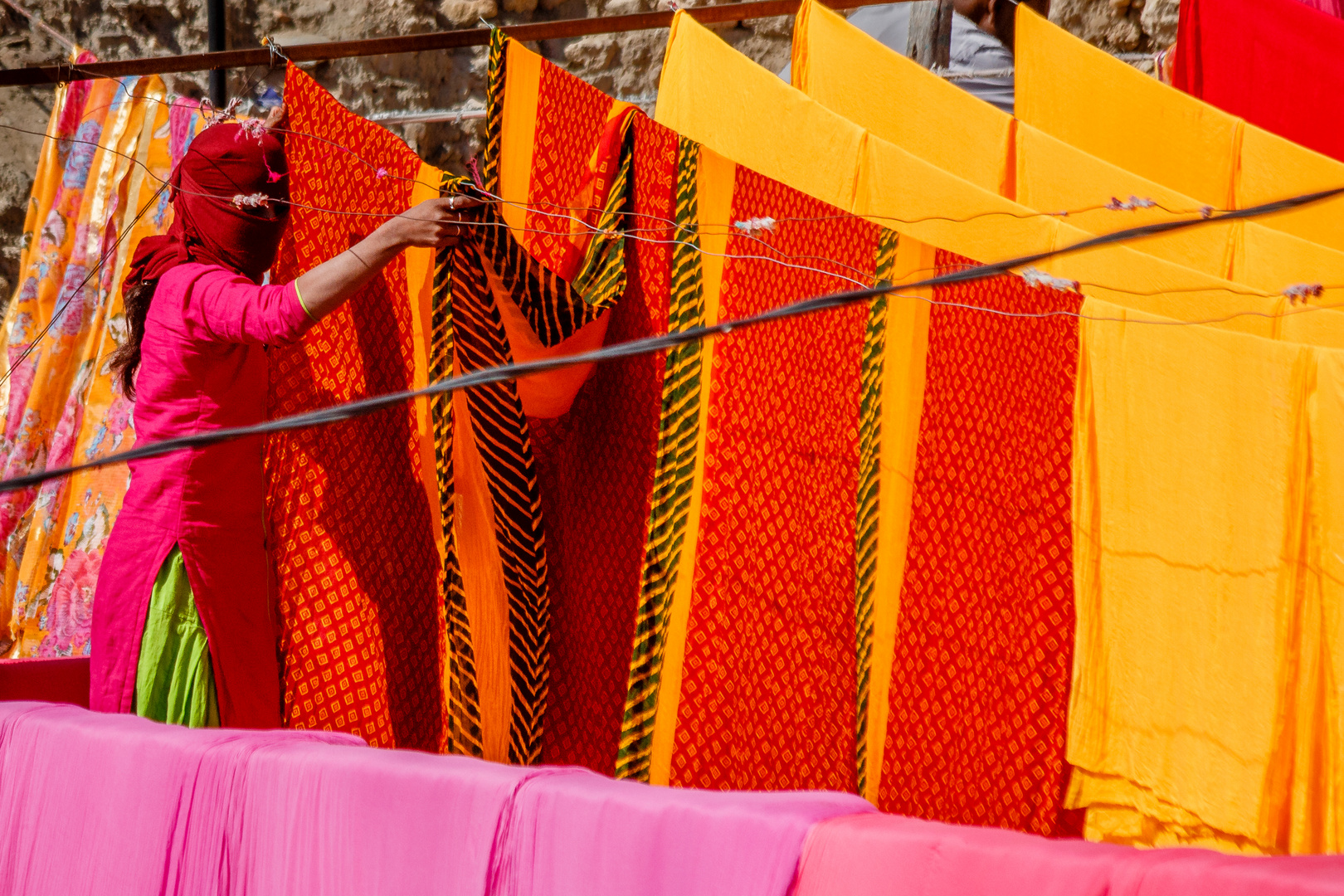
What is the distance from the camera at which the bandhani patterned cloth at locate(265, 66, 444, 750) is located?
174cm

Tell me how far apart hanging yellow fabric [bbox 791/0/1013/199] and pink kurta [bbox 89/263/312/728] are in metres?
1.08

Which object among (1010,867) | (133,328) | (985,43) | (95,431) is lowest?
(1010,867)

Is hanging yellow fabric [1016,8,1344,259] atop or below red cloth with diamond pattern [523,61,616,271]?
atop

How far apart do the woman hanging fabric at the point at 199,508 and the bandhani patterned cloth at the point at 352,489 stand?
0.15ft

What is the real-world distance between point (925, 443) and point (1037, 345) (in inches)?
7.5

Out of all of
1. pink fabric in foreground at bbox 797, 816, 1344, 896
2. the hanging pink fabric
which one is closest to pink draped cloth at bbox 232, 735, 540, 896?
pink fabric in foreground at bbox 797, 816, 1344, 896

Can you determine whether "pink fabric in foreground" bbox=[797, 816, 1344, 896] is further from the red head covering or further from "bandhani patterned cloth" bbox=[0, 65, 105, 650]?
"bandhani patterned cloth" bbox=[0, 65, 105, 650]

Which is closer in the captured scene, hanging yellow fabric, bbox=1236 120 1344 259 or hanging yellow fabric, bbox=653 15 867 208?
hanging yellow fabric, bbox=653 15 867 208

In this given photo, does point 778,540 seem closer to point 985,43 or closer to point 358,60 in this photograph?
point 985,43

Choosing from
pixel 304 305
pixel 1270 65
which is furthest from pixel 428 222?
pixel 1270 65

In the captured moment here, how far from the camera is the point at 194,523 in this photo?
5.47 feet

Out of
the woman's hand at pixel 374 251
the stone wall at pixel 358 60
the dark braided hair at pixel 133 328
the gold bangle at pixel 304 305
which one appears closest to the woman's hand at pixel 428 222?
the woman's hand at pixel 374 251

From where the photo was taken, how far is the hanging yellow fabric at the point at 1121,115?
2203 mm

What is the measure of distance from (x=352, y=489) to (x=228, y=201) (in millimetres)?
426
